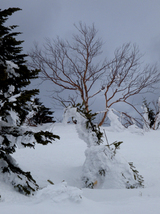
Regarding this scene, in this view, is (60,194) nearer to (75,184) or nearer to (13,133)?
(13,133)

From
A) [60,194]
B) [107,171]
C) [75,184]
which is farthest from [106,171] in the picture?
[60,194]

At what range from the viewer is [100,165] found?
362 cm

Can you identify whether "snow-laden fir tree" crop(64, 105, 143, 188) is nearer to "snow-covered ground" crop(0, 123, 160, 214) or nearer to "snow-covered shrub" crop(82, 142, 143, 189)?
"snow-covered shrub" crop(82, 142, 143, 189)

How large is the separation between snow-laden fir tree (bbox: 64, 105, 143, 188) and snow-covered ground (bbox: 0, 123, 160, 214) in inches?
15.0

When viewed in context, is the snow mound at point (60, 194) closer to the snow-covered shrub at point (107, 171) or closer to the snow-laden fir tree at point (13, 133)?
the snow-laden fir tree at point (13, 133)

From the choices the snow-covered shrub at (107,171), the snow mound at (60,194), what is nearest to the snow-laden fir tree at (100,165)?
the snow-covered shrub at (107,171)

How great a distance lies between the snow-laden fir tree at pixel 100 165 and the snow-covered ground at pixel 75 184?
381 mm

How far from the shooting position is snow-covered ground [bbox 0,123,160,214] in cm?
184

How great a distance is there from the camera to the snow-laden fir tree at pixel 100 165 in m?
3.46

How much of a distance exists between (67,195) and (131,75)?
13807mm

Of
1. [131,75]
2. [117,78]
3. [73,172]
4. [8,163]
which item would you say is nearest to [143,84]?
[131,75]

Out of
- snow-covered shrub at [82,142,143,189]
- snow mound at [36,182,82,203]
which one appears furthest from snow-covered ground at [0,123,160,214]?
snow-covered shrub at [82,142,143,189]

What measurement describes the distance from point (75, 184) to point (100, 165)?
3.14 ft

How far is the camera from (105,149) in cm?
375
